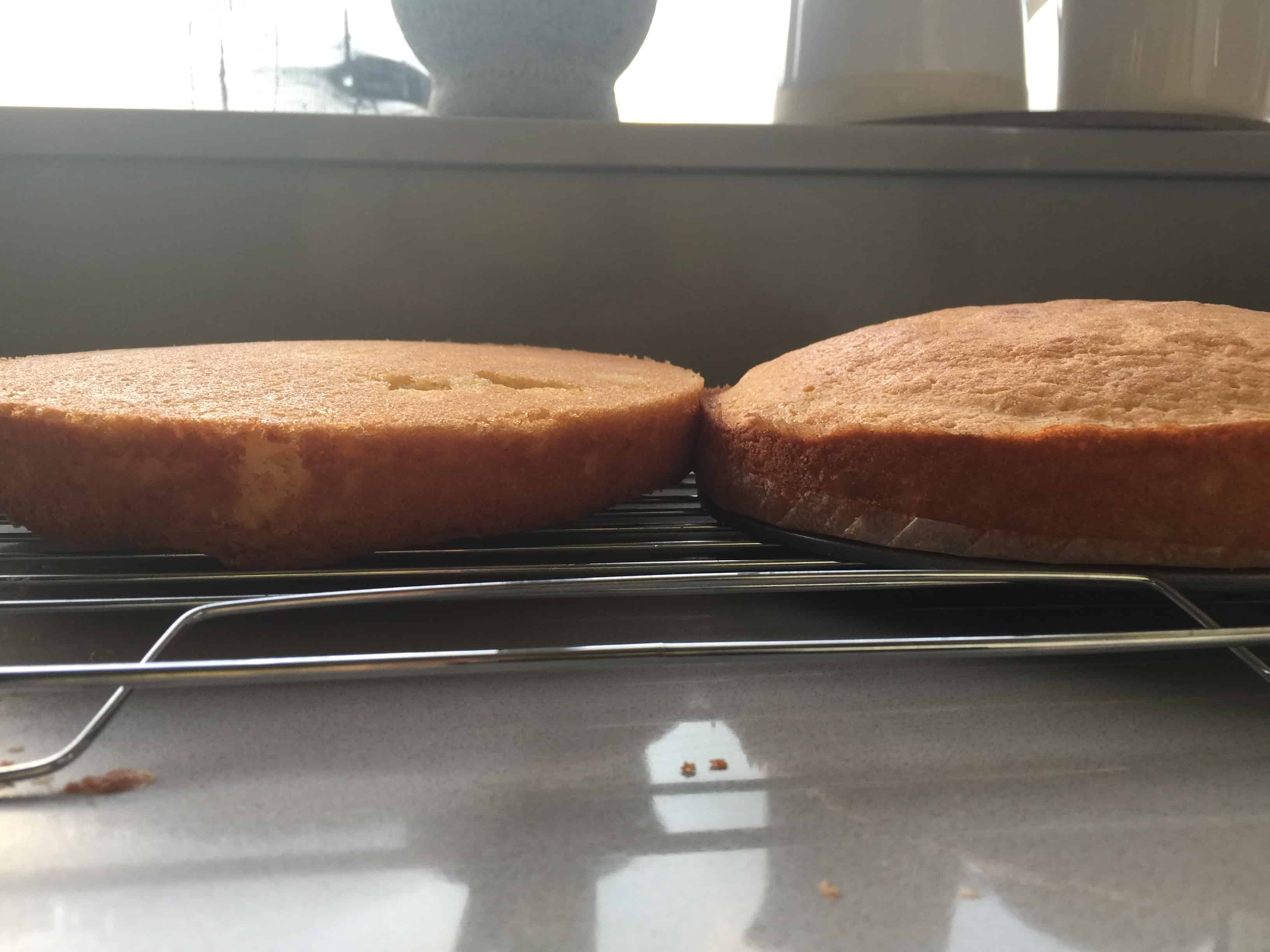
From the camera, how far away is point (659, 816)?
36 centimetres

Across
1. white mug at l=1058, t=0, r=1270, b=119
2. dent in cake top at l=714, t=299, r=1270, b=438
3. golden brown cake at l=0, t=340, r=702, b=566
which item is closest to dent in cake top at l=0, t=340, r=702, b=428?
golden brown cake at l=0, t=340, r=702, b=566

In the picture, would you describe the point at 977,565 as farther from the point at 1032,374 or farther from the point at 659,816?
the point at 659,816

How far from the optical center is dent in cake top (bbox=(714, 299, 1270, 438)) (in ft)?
1.70

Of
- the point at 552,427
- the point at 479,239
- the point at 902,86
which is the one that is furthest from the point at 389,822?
the point at 902,86

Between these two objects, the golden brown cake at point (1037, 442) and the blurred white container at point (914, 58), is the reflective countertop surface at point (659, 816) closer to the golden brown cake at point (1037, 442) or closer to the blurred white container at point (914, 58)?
the golden brown cake at point (1037, 442)

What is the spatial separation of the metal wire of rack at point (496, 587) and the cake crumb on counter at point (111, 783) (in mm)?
12

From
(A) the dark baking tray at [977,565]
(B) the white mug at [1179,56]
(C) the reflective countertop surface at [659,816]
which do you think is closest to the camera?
(C) the reflective countertop surface at [659,816]

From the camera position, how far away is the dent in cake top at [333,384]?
547 millimetres

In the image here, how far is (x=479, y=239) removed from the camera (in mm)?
1026

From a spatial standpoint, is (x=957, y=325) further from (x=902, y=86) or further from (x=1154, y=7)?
(x=1154, y=7)

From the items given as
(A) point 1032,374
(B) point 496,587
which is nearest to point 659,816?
(B) point 496,587

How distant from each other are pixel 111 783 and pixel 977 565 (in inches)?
17.2

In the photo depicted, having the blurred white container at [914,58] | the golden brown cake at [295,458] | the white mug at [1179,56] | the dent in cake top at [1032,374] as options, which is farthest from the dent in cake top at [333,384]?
the white mug at [1179,56]

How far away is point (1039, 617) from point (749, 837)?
30cm
